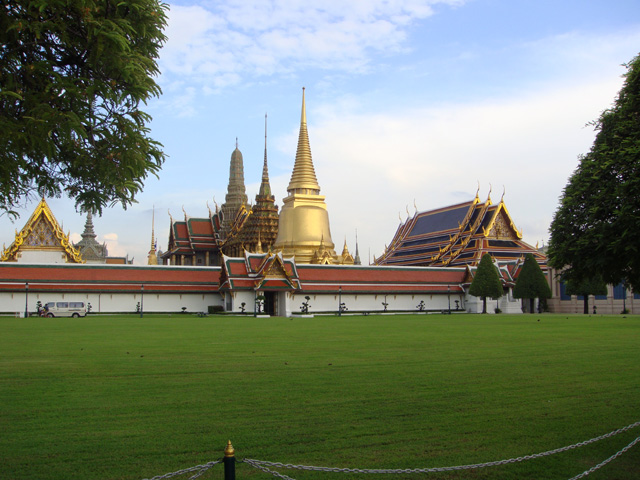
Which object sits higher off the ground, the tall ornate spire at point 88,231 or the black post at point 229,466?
the tall ornate spire at point 88,231

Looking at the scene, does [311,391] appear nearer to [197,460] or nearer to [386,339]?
[197,460]

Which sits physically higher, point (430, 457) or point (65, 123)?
point (65, 123)

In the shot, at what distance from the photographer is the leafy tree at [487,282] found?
54.6 metres

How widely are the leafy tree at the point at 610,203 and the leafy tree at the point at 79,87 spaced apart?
20.5 feet

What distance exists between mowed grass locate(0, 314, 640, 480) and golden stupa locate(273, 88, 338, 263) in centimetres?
5886

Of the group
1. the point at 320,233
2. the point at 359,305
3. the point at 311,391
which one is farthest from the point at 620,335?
the point at 320,233

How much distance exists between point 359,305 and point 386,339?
35.0m

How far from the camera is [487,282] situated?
179 feet

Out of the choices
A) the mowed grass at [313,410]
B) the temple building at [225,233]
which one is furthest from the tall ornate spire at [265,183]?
the mowed grass at [313,410]

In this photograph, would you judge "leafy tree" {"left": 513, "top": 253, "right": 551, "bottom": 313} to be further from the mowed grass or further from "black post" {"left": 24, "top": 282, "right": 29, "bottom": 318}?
the mowed grass

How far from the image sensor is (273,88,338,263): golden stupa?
76.3m

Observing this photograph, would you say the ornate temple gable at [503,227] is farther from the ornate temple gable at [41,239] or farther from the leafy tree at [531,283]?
the ornate temple gable at [41,239]

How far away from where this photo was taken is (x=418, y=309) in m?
59.0

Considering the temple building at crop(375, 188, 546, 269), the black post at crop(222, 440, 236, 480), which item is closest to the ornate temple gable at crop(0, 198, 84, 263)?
the temple building at crop(375, 188, 546, 269)
